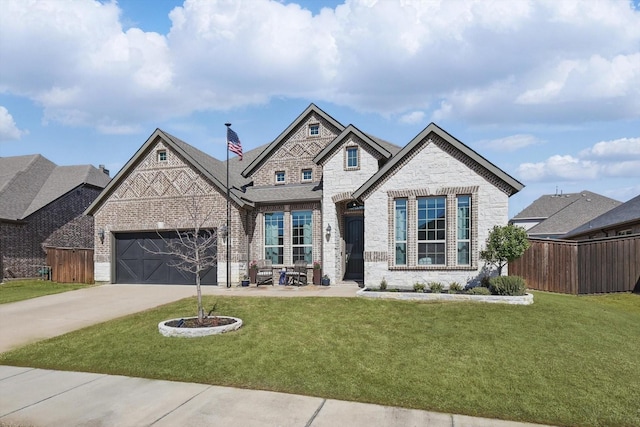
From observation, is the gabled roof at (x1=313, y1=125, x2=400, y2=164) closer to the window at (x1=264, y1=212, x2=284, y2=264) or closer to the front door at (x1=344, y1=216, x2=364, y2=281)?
the front door at (x1=344, y1=216, x2=364, y2=281)

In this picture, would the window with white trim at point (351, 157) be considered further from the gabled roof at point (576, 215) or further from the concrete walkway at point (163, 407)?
the gabled roof at point (576, 215)

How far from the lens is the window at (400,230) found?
1479 cm

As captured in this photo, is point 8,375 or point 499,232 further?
point 499,232

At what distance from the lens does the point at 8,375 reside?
7340 millimetres

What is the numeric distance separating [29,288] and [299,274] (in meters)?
13.1

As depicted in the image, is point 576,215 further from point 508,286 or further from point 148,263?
point 148,263

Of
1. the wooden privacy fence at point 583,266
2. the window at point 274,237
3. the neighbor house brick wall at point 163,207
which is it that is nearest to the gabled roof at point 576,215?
the wooden privacy fence at point 583,266

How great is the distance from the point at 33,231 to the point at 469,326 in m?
23.8

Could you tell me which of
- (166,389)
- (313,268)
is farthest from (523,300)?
(166,389)

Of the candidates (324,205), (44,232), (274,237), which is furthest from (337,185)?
(44,232)

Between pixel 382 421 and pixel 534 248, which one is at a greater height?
pixel 534 248

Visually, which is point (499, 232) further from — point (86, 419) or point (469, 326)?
point (86, 419)

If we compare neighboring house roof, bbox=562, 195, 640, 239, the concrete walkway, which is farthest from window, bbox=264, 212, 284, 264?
neighboring house roof, bbox=562, 195, 640, 239

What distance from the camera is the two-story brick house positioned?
46.5 ft
